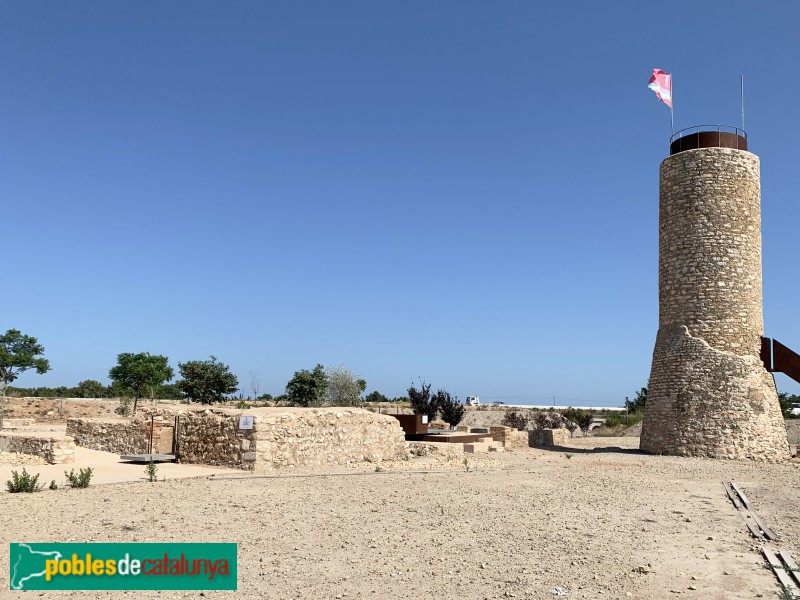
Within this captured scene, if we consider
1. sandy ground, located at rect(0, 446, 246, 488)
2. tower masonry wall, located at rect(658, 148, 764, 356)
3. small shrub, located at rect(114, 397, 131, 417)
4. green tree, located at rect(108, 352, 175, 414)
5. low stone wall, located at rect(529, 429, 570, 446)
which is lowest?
low stone wall, located at rect(529, 429, 570, 446)

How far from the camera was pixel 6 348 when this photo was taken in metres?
41.4

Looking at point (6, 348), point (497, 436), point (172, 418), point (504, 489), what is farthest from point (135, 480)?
point (6, 348)

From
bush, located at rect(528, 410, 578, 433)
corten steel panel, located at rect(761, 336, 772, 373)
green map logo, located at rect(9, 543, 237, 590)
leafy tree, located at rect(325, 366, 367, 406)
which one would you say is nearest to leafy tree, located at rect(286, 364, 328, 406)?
leafy tree, located at rect(325, 366, 367, 406)

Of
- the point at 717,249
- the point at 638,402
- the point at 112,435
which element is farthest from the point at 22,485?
the point at 638,402

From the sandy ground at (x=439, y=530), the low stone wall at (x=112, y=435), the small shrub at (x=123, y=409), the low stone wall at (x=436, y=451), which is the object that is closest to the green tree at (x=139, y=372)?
the small shrub at (x=123, y=409)

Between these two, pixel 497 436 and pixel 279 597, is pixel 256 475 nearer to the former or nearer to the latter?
pixel 279 597

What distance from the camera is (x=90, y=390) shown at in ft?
182

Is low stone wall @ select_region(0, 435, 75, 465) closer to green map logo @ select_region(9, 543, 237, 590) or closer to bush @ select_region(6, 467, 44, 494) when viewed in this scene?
bush @ select_region(6, 467, 44, 494)

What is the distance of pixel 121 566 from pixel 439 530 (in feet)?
12.8

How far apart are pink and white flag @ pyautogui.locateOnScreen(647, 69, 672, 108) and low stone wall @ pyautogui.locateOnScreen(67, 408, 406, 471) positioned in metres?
15.4

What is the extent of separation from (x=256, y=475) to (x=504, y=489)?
200 inches

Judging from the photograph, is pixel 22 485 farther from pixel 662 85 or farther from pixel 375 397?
pixel 375 397

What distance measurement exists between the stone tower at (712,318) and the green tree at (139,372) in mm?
28558

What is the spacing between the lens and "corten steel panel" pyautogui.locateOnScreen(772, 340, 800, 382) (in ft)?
69.9
